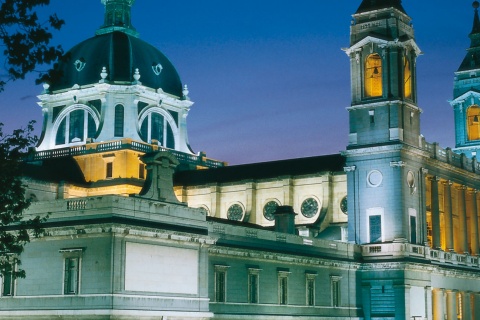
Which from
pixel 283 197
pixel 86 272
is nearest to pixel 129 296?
pixel 86 272

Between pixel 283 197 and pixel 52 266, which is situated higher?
pixel 283 197

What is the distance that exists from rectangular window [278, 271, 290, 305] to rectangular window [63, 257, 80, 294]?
19.5 meters

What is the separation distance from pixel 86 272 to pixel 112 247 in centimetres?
208

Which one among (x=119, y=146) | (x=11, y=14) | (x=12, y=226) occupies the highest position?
(x=119, y=146)

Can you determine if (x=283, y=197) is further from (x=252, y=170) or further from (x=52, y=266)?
(x=52, y=266)

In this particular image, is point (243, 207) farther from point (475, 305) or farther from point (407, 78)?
point (475, 305)

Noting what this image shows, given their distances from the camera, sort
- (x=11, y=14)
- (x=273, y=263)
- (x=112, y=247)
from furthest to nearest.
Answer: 1. (x=273, y=263)
2. (x=112, y=247)
3. (x=11, y=14)

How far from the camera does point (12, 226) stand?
172 ft

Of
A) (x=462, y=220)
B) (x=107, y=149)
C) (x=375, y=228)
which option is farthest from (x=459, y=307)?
(x=107, y=149)

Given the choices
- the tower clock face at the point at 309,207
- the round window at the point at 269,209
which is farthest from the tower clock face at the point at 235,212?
the tower clock face at the point at 309,207

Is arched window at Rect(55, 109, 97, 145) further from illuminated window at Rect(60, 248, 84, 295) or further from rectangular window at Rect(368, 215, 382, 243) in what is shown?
illuminated window at Rect(60, 248, 84, 295)

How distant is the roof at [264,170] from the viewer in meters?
87.6

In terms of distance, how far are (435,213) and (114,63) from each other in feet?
124

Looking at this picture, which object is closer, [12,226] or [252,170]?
[12,226]
